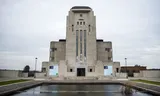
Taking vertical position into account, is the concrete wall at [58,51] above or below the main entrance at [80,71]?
above

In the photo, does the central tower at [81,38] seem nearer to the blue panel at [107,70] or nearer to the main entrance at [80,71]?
the main entrance at [80,71]

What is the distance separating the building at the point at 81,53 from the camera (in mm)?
50969

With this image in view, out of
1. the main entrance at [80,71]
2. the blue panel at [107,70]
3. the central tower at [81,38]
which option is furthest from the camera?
the central tower at [81,38]

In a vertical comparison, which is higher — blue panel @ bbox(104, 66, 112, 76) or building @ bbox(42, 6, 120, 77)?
building @ bbox(42, 6, 120, 77)

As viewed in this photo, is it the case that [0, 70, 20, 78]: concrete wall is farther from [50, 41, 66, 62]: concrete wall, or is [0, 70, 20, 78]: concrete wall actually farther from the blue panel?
the blue panel

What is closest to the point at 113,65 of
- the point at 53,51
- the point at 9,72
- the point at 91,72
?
the point at 91,72

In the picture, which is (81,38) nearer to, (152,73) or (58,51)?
(58,51)

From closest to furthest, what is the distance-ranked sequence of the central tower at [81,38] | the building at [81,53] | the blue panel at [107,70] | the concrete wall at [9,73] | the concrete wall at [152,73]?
the concrete wall at [152,73]
the concrete wall at [9,73]
the building at [81,53]
the blue panel at [107,70]
the central tower at [81,38]

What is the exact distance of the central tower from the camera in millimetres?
53375

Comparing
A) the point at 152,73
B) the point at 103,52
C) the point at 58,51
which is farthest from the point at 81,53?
the point at 152,73

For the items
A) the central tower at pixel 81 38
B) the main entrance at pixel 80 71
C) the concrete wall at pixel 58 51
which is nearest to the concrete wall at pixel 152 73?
the central tower at pixel 81 38

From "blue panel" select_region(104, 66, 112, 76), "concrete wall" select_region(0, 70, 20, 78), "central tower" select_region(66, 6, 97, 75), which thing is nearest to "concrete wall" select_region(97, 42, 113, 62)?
"central tower" select_region(66, 6, 97, 75)

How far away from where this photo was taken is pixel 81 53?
5378 centimetres

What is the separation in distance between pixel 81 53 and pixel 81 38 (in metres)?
4.83
